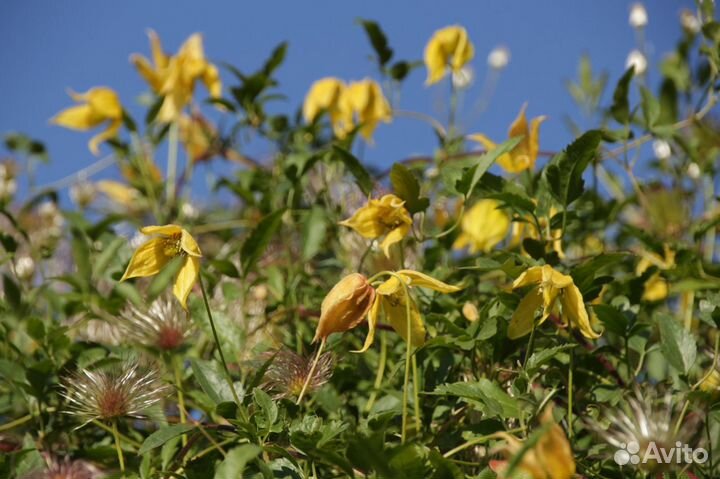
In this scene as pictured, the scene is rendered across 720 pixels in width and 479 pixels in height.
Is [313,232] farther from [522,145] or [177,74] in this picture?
[177,74]

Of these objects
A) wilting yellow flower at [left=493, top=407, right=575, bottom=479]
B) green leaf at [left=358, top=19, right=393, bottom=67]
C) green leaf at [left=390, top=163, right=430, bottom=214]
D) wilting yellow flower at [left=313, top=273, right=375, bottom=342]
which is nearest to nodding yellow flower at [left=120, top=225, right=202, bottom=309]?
wilting yellow flower at [left=313, top=273, right=375, bottom=342]

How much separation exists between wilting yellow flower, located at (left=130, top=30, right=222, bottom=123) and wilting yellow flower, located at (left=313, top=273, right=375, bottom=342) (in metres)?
0.80

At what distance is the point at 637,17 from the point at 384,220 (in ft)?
3.33

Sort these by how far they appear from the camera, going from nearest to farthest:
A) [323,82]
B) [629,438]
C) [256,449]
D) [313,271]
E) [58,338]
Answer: [256,449] < [629,438] < [58,338] < [313,271] < [323,82]

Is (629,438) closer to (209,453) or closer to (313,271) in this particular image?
(209,453)

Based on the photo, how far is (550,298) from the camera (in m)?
0.77

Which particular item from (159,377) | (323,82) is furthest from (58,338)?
(323,82)

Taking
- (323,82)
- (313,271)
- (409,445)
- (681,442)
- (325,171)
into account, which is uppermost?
(323,82)

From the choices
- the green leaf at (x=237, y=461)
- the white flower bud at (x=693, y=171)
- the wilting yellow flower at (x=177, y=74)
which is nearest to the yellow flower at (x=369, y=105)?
the wilting yellow flower at (x=177, y=74)

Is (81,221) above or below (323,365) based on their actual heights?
above

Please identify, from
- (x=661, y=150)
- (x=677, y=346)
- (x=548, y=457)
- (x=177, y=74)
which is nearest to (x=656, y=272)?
(x=677, y=346)

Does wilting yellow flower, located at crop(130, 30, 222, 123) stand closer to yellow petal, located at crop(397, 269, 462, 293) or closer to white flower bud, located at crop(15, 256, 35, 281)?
white flower bud, located at crop(15, 256, 35, 281)

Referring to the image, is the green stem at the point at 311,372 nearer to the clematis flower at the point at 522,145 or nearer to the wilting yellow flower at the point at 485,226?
the clematis flower at the point at 522,145

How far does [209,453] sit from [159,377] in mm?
85
